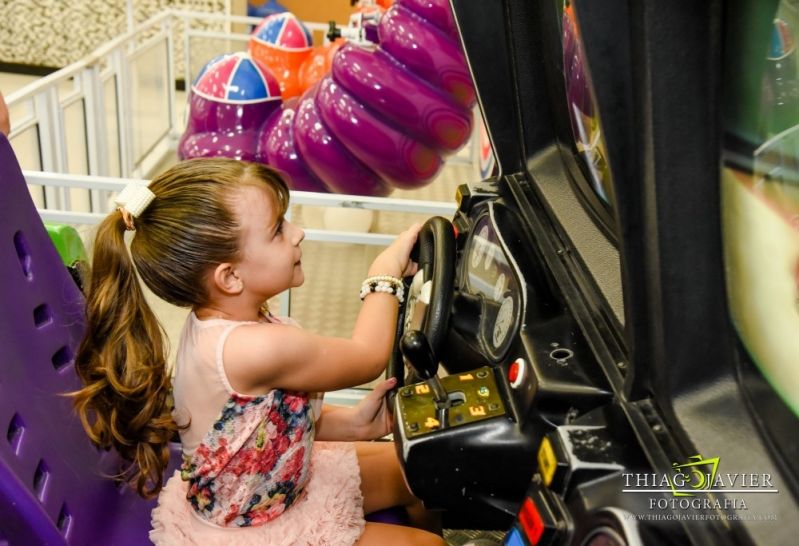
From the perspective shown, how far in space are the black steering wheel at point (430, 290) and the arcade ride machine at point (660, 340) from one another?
0.39 ft

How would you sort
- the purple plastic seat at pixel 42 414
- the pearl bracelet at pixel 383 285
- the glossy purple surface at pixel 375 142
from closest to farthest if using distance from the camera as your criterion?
the purple plastic seat at pixel 42 414 → the pearl bracelet at pixel 383 285 → the glossy purple surface at pixel 375 142

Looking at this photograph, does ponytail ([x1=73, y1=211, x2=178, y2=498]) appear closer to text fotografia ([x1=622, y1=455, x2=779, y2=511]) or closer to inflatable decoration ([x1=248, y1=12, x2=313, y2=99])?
text fotografia ([x1=622, y1=455, x2=779, y2=511])

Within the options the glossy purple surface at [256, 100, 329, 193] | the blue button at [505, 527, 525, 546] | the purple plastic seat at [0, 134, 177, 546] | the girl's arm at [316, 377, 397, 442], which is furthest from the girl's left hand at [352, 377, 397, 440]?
the glossy purple surface at [256, 100, 329, 193]

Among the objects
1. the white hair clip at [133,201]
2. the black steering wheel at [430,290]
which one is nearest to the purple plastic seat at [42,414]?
the white hair clip at [133,201]

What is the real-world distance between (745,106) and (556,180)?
62 centimetres

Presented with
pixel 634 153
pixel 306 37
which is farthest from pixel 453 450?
pixel 306 37

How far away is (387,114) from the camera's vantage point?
246 cm

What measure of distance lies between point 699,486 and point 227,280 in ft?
2.23

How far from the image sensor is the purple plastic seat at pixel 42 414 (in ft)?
2.89

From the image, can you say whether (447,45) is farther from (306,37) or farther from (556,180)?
(306,37)

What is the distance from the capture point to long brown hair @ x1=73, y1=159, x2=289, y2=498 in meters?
1.07

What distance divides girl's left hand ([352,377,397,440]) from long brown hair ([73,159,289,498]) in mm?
312

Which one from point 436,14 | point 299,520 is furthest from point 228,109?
point 299,520

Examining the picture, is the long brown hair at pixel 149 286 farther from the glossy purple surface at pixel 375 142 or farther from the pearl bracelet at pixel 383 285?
the glossy purple surface at pixel 375 142
